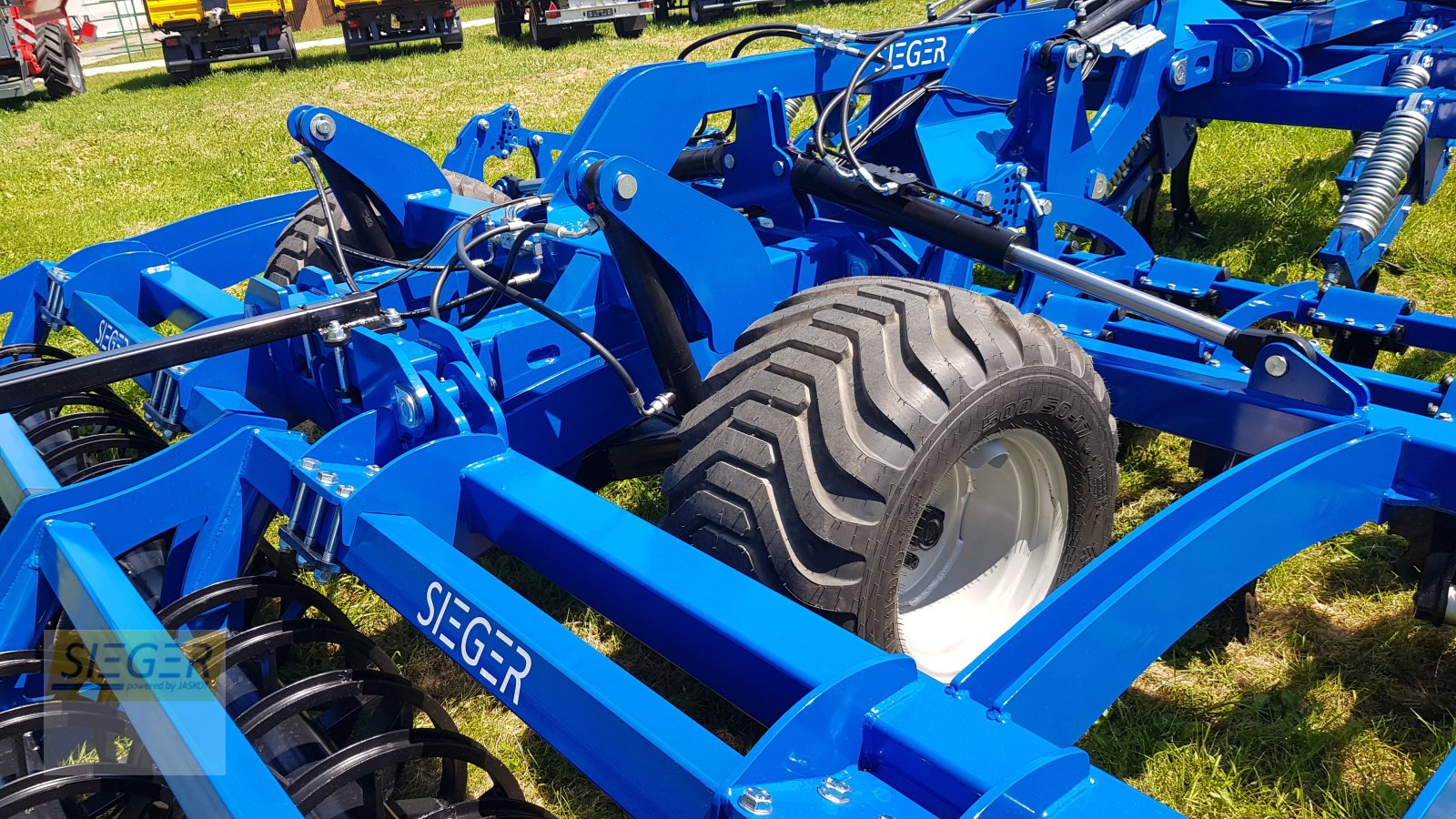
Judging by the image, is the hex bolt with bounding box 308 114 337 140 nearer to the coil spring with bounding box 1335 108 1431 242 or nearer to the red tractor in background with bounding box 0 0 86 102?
the coil spring with bounding box 1335 108 1431 242

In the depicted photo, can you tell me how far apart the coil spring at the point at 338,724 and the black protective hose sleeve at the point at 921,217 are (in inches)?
75.1

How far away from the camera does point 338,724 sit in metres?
2.40

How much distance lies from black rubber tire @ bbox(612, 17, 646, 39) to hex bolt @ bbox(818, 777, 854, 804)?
19.2 metres

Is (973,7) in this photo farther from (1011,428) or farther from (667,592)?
(667,592)

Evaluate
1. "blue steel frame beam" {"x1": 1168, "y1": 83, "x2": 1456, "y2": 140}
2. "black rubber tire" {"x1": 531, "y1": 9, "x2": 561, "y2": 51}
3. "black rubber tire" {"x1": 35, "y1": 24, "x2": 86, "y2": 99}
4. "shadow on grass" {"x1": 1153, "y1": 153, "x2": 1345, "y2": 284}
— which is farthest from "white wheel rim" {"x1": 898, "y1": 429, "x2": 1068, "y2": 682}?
"black rubber tire" {"x1": 35, "y1": 24, "x2": 86, "y2": 99}

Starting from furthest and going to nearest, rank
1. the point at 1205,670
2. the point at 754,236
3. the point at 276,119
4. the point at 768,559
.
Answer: the point at 276,119, the point at 1205,670, the point at 754,236, the point at 768,559

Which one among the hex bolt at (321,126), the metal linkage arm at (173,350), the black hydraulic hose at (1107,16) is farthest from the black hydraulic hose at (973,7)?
the metal linkage arm at (173,350)

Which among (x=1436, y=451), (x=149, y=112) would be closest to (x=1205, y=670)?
(x=1436, y=451)

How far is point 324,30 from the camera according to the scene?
29.6 meters

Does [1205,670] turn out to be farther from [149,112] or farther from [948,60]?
[149,112]

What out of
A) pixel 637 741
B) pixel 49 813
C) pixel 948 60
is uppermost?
pixel 948 60

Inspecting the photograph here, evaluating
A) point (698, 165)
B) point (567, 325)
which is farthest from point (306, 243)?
point (567, 325)

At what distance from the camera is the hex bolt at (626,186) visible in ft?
8.44

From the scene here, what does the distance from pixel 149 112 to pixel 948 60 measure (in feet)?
50.4
